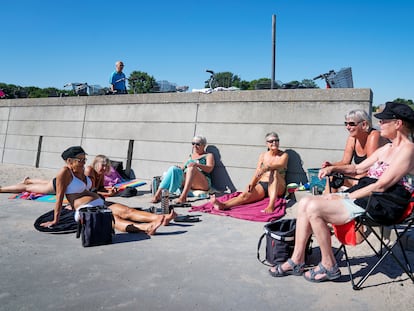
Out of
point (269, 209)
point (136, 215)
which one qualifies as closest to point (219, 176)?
point (269, 209)

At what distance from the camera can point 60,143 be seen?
9.89 metres

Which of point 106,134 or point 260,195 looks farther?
point 106,134

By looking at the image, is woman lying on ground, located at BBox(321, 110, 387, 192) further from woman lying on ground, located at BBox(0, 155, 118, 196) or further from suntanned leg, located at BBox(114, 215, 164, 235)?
woman lying on ground, located at BBox(0, 155, 118, 196)

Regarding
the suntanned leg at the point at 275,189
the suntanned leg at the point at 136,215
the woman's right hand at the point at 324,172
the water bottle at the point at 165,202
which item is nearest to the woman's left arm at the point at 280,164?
the suntanned leg at the point at 275,189

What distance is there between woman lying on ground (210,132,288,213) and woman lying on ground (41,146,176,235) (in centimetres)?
150

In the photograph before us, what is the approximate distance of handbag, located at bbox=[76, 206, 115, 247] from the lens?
11.6 feet

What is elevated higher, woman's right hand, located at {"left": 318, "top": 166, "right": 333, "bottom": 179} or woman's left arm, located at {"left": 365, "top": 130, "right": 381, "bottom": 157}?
woman's left arm, located at {"left": 365, "top": 130, "right": 381, "bottom": 157}

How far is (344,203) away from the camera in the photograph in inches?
109

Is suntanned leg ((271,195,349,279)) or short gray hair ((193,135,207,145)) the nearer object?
suntanned leg ((271,195,349,279))

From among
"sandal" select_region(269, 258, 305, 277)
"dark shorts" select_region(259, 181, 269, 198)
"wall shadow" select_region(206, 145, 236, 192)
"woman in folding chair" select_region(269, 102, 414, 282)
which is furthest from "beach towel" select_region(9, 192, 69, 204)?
"woman in folding chair" select_region(269, 102, 414, 282)

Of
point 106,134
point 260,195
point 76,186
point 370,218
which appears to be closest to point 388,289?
point 370,218

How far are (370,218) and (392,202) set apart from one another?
217 mm

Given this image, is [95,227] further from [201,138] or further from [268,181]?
[201,138]

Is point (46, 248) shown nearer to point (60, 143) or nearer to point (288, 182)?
point (288, 182)
